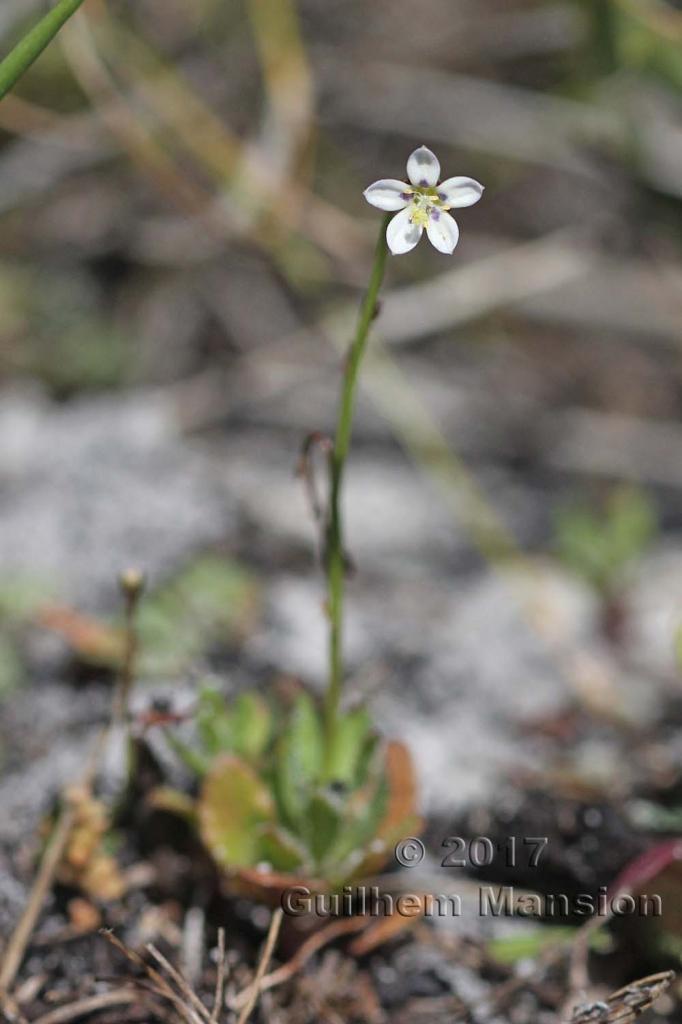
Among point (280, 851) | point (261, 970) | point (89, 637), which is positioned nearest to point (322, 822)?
point (280, 851)

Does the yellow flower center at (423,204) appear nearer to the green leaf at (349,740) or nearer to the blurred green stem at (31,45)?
the blurred green stem at (31,45)

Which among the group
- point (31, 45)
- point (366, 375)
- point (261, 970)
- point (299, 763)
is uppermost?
point (366, 375)

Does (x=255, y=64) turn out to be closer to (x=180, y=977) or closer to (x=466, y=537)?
(x=466, y=537)

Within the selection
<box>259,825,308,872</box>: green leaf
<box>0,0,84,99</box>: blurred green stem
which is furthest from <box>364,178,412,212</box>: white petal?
<box>259,825,308,872</box>: green leaf

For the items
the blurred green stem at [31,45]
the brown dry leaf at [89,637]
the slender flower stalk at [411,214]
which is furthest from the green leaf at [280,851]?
the blurred green stem at [31,45]

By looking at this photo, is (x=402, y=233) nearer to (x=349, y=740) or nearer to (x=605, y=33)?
(x=349, y=740)

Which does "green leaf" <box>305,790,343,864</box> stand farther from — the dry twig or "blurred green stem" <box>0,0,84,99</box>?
"blurred green stem" <box>0,0,84,99</box>
